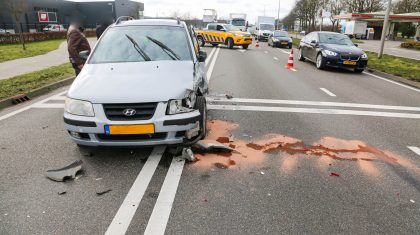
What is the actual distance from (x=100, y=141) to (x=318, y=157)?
9.53ft

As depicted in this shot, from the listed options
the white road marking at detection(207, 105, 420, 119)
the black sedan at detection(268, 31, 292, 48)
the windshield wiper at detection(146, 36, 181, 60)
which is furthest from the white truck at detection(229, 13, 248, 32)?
the windshield wiper at detection(146, 36, 181, 60)

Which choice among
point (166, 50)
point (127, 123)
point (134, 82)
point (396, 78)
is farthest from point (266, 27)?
point (127, 123)

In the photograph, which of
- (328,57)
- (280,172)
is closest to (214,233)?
(280,172)

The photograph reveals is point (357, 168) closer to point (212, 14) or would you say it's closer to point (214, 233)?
point (214, 233)

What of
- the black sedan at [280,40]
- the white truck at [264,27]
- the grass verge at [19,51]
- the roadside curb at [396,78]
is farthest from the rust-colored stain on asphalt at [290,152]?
the white truck at [264,27]

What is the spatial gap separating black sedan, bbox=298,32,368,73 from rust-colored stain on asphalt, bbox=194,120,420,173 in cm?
882

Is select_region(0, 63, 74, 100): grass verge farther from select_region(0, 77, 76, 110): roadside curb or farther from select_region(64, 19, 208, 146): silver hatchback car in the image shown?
select_region(64, 19, 208, 146): silver hatchback car

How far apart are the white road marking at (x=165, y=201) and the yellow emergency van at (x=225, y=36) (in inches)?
863

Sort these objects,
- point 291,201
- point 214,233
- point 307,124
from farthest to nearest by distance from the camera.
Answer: point 307,124 → point 291,201 → point 214,233

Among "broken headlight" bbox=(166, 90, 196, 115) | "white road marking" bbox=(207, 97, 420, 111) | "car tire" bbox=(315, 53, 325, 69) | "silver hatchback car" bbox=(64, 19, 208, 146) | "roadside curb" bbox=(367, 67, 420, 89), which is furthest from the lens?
"car tire" bbox=(315, 53, 325, 69)

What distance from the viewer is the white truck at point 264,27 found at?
40.2 meters

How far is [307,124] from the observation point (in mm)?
6270

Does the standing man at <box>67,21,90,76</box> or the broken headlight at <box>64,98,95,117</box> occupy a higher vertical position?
the standing man at <box>67,21,90,76</box>

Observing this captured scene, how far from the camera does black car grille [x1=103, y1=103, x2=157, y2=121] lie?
407 cm
